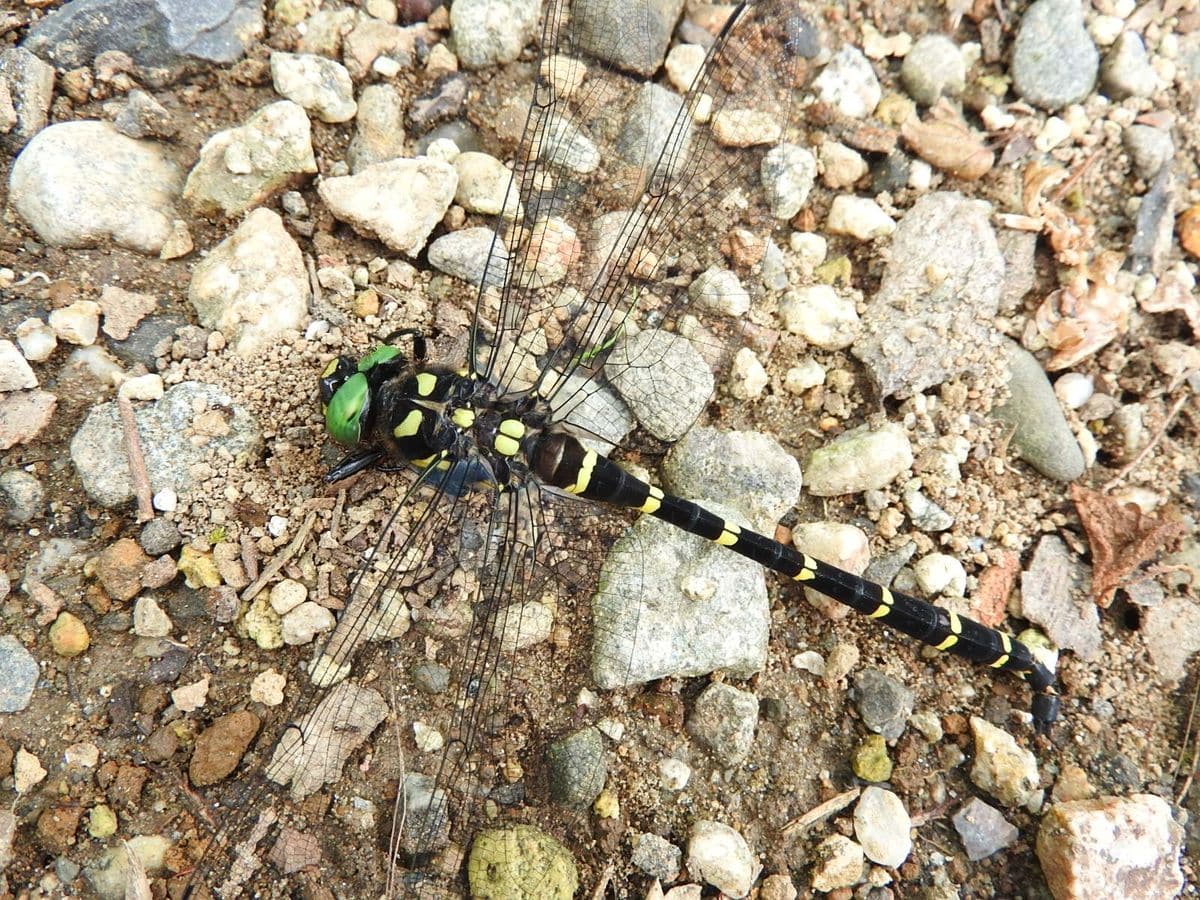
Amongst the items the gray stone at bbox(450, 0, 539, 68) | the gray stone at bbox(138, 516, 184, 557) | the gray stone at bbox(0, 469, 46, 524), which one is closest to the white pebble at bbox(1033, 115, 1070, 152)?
the gray stone at bbox(450, 0, 539, 68)

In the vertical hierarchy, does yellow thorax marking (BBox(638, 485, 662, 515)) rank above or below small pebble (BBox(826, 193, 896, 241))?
below

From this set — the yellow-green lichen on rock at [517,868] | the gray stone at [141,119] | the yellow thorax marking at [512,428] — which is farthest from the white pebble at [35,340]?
the yellow-green lichen on rock at [517,868]

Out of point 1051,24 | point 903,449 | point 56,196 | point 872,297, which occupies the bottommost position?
point 56,196

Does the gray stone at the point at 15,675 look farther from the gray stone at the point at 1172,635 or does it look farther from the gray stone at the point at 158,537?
the gray stone at the point at 1172,635

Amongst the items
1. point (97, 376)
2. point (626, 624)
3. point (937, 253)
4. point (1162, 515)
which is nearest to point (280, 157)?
point (97, 376)

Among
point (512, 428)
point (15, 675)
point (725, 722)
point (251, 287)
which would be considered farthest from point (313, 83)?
point (725, 722)

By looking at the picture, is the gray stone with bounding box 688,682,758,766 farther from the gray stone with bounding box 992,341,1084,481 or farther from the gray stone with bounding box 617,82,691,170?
the gray stone with bounding box 617,82,691,170

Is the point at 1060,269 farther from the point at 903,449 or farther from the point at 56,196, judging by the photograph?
the point at 56,196
